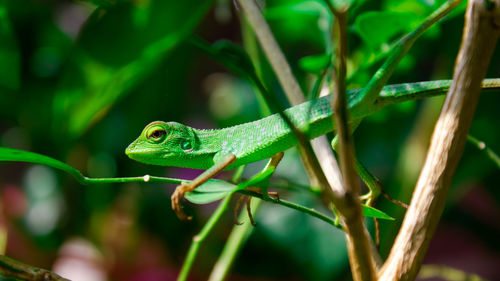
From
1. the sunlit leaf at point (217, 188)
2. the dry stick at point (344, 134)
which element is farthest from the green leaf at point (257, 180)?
the dry stick at point (344, 134)

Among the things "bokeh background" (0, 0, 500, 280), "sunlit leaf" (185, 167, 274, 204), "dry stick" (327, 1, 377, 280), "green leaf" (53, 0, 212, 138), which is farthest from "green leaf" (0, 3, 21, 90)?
"dry stick" (327, 1, 377, 280)

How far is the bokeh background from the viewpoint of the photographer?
58.3 inches

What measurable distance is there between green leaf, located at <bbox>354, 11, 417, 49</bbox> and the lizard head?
1.40ft

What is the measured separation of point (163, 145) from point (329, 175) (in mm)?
335

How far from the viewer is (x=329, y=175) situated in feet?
2.63

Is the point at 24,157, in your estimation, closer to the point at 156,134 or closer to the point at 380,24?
the point at 156,134

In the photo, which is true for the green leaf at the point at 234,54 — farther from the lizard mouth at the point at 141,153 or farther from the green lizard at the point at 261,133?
the lizard mouth at the point at 141,153

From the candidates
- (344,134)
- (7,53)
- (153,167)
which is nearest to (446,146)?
(344,134)

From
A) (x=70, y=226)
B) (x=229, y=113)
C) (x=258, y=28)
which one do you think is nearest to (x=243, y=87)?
(x=229, y=113)

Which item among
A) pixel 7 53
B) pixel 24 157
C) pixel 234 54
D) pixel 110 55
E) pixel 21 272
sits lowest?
pixel 21 272

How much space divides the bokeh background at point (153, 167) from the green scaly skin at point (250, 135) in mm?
517

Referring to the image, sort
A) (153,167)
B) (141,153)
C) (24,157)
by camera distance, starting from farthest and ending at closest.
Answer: (153,167), (141,153), (24,157)

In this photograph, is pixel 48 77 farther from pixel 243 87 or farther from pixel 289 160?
pixel 289 160

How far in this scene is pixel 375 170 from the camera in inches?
79.8
